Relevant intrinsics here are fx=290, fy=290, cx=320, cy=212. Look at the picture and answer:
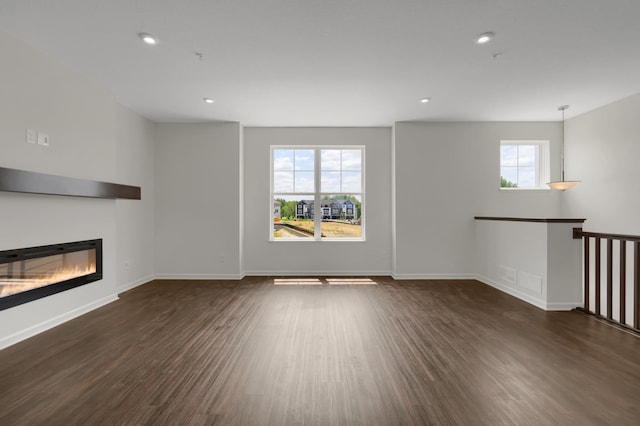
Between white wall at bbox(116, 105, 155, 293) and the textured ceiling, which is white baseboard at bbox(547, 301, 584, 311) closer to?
the textured ceiling

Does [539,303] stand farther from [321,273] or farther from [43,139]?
[43,139]

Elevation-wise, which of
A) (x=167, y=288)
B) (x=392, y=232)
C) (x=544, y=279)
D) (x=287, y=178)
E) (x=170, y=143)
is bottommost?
(x=167, y=288)

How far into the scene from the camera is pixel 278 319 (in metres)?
3.07

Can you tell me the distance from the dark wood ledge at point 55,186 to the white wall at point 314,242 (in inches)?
79.9

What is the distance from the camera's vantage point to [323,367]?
212 centimetres

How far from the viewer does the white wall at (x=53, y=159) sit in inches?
98.6

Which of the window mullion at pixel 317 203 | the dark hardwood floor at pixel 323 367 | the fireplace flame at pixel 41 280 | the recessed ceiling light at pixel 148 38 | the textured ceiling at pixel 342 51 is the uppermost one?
the textured ceiling at pixel 342 51

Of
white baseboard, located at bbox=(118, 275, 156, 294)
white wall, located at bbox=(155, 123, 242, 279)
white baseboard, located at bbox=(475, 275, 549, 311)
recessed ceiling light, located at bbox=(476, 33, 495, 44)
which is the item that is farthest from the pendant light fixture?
white baseboard, located at bbox=(118, 275, 156, 294)

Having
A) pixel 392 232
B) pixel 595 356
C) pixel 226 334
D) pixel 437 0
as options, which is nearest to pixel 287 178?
pixel 392 232

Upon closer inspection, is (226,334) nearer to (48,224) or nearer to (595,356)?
(48,224)

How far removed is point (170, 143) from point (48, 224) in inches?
99.1

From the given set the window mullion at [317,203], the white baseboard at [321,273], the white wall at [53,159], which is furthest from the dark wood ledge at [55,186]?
the window mullion at [317,203]

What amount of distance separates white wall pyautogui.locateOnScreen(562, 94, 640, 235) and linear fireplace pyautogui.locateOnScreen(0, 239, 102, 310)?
6.84 m

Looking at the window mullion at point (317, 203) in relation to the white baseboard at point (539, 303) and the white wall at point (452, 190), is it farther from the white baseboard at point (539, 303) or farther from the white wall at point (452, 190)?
the white baseboard at point (539, 303)
